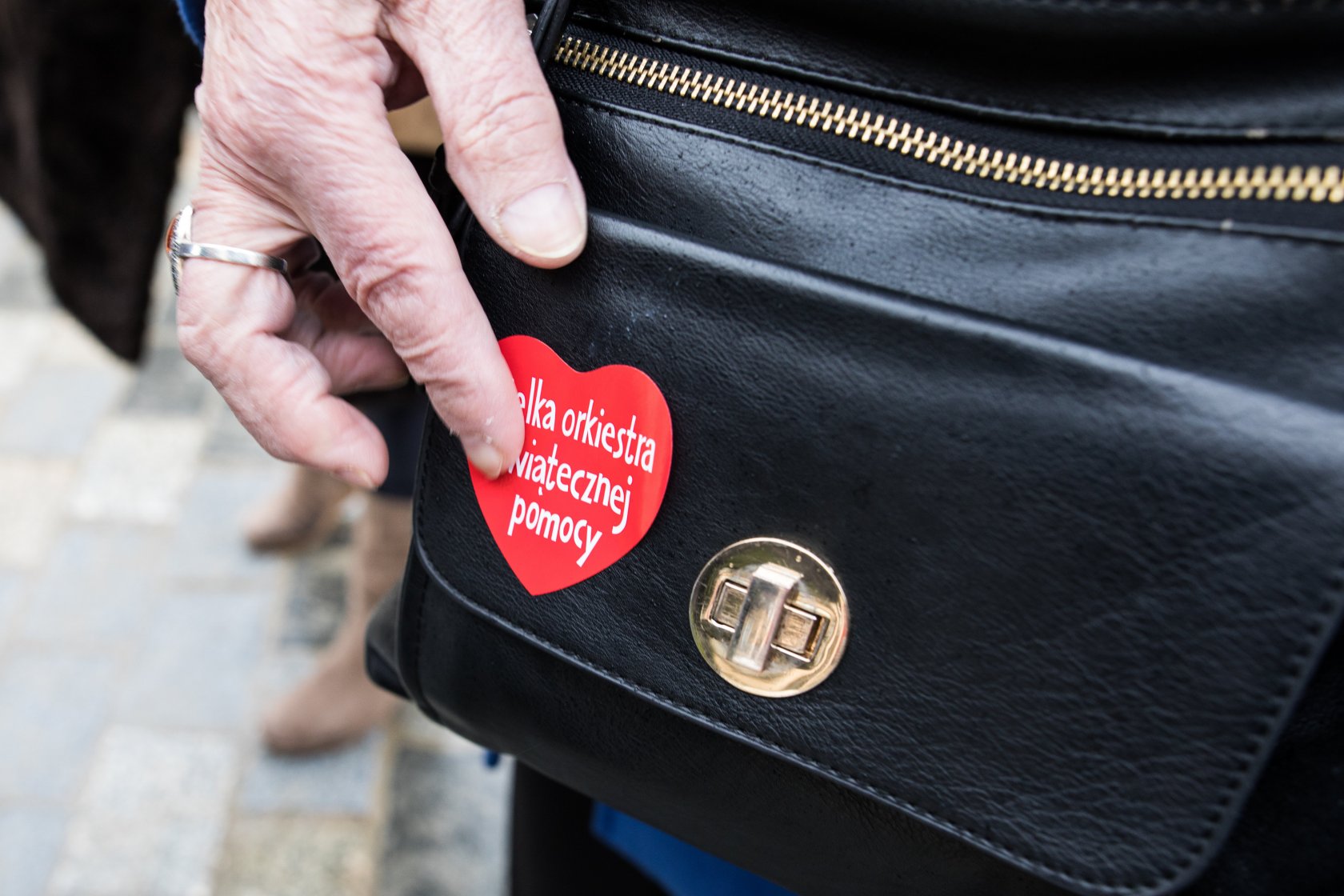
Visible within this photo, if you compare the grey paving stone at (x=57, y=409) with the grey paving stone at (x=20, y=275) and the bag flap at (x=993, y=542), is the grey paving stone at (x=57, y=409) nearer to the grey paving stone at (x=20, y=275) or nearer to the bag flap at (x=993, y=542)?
the grey paving stone at (x=20, y=275)

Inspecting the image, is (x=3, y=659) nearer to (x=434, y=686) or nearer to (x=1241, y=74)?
(x=434, y=686)

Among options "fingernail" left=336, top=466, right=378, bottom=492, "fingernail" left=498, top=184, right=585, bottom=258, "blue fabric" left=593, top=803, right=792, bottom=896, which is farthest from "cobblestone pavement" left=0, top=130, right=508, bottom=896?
"fingernail" left=498, top=184, right=585, bottom=258

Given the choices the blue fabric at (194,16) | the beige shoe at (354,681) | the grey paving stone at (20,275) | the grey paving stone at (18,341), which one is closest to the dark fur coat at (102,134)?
the blue fabric at (194,16)

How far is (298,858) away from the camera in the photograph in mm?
1551

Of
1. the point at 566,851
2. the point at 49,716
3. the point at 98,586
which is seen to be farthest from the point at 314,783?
the point at 566,851

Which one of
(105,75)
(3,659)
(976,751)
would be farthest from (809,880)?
(3,659)

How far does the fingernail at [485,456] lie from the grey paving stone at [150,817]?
1253 mm

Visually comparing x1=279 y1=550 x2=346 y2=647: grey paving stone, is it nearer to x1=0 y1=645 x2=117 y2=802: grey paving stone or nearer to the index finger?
x1=0 y1=645 x2=117 y2=802: grey paving stone

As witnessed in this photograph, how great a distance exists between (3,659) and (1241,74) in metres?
2.14

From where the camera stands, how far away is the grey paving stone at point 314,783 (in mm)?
1631

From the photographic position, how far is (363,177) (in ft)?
2.00

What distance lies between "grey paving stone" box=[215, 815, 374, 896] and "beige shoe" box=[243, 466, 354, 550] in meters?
0.63

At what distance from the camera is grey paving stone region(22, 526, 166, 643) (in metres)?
1.87

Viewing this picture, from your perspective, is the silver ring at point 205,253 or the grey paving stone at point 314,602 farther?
the grey paving stone at point 314,602
